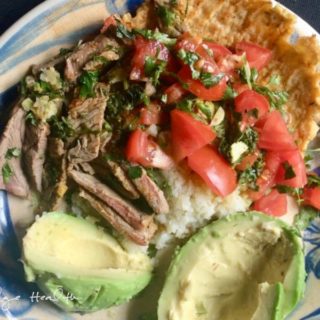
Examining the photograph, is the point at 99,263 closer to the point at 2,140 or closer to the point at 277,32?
the point at 2,140

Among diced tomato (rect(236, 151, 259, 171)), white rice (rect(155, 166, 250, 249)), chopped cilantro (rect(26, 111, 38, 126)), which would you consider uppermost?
chopped cilantro (rect(26, 111, 38, 126))

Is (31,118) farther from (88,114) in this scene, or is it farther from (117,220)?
(117,220)

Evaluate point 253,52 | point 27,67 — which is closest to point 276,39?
point 253,52

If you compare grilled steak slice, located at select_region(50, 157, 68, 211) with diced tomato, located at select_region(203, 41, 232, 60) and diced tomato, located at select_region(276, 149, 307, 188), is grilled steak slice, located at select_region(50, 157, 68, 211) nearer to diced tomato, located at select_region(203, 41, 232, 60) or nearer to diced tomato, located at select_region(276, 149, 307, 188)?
diced tomato, located at select_region(203, 41, 232, 60)

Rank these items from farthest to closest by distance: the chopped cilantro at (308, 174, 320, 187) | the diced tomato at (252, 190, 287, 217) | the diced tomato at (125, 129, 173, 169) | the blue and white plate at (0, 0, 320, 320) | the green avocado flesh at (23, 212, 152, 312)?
the chopped cilantro at (308, 174, 320, 187) → the diced tomato at (252, 190, 287, 217) → the blue and white plate at (0, 0, 320, 320) → the diced tomato at (125, 129, 173, 169) → the green avocado flesh at (23, 212, 152, 312)

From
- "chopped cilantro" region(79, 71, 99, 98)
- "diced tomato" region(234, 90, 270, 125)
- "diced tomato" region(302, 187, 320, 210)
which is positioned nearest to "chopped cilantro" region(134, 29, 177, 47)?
"chopped cilantro" region(79, 71, 99, 98)

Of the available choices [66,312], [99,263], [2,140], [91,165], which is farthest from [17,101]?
[66,312]
